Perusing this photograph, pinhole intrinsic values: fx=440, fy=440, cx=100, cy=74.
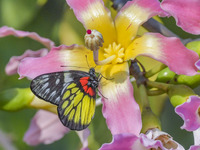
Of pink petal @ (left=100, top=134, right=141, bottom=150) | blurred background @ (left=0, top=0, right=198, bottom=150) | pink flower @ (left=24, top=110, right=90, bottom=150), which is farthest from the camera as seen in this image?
blurred background @ (left=0, top=0, right=198, bottom=150)

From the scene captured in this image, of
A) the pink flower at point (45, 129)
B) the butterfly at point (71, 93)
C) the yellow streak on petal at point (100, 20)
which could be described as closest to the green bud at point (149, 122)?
the butterfly at point (71, 93)

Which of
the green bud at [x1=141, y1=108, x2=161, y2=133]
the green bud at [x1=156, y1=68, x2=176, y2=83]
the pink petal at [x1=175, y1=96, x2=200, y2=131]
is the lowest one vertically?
the green bud at [x1=156, y1=68, x2=176, y2=83]

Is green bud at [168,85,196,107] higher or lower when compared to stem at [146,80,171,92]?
higher

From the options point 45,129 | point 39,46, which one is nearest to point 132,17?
point 45,129

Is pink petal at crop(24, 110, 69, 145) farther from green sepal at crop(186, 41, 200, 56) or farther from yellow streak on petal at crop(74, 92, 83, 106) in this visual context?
green sepal at crop(186, 41, 200, 56)

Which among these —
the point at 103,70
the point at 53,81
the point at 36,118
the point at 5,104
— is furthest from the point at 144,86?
the point at 36,118

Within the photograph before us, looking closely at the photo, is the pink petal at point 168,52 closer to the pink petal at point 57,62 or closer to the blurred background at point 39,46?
the pink petal at point 57,62

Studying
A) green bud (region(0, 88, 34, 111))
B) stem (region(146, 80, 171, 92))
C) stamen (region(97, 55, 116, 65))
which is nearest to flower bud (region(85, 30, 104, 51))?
stamen (region(97, 55, 116, 65))

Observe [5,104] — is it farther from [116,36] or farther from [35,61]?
[116,36]
